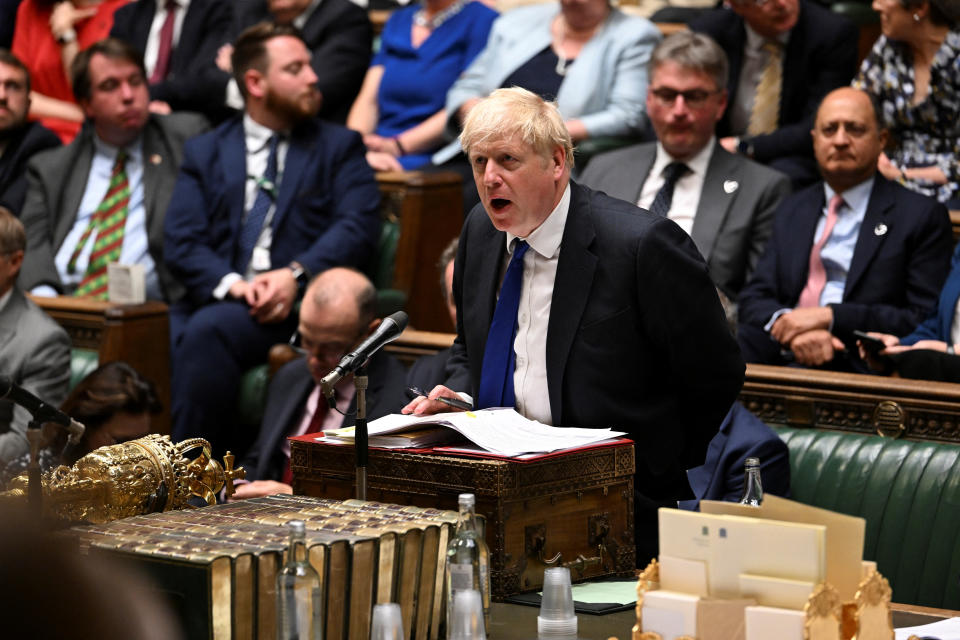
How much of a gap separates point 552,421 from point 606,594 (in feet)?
1.29

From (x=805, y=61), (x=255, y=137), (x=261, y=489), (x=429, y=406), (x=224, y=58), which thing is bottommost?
(x=261, y=489)

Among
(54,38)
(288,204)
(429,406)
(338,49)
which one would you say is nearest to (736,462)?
(429,406)

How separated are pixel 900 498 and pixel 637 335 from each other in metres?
1.21

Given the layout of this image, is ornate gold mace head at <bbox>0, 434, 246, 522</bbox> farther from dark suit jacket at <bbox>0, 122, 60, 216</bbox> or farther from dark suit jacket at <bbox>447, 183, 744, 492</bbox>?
dark suit jacket at <bbox>0, 122, 60, 216</bbox>

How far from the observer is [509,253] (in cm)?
276

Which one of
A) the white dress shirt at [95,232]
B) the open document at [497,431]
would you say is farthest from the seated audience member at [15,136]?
the open document at [497,431]

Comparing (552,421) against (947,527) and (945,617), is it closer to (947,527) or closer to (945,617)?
(945,617)

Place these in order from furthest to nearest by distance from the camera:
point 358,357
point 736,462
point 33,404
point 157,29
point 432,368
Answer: point 157,29
point 432,368
point 736,462
point 358,357
point 33,404

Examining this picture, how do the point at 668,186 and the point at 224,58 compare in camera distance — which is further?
the point at 224,58

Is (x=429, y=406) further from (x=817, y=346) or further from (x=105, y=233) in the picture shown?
(x=105, y=233)

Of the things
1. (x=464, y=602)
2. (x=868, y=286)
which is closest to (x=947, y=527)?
(x=868, y=286)

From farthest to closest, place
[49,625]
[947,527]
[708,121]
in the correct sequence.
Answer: [708,121], [947,527], [49,625]

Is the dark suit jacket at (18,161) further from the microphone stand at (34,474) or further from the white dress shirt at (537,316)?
the microphone stand at (34,474)

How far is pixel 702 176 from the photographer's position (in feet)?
15.9
